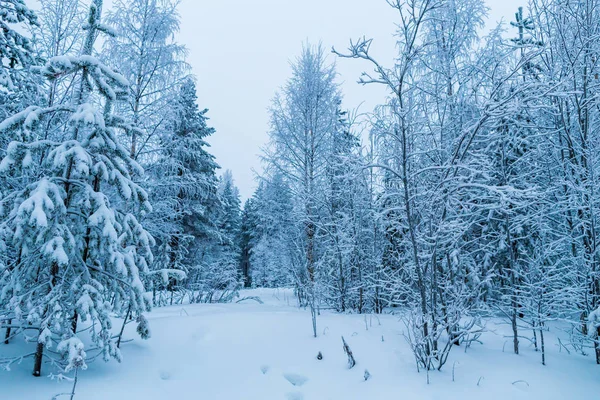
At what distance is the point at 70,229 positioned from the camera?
3752 mm

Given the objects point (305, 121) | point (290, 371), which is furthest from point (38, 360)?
point (305, 121)

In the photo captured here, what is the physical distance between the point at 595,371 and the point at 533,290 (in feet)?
4.00

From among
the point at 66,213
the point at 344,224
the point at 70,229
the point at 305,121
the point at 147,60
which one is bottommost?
the point at 70,229

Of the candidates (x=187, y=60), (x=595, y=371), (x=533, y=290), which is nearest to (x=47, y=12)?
(x=187, y=60)

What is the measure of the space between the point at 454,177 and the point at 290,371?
3396 millimetres

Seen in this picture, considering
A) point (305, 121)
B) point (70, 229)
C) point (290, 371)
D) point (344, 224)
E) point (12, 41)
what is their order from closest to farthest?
point (70, 229) < point (290, 371) < point (12, 41) < point (344, 224) < point (305, 121)

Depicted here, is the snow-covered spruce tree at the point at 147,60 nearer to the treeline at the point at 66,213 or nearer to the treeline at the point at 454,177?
the treeline at the point at 66,213

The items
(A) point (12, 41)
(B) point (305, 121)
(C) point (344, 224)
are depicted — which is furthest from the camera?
(B) point (305, 121)

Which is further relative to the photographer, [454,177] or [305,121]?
[305,121]

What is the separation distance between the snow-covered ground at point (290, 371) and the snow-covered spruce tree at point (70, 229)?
489 mm

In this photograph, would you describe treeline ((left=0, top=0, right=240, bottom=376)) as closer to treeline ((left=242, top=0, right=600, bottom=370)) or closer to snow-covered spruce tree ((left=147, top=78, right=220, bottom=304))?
snow-covered spruce tree ((left=147, top=78, right=220, bottom=304))

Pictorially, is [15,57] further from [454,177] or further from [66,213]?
[454,177]

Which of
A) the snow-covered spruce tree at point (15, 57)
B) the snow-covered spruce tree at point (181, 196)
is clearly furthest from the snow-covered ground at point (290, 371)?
the snow-covered spruce tree at point (15, 57)

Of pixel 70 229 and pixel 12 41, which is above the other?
pixel 12 41
